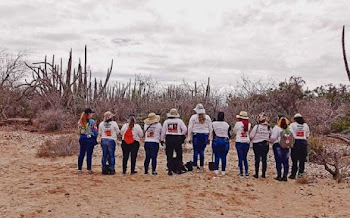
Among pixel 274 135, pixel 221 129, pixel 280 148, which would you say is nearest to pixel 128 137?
pixel 221 129

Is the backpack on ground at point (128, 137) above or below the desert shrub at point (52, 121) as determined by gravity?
below

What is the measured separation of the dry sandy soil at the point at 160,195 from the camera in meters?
8.66

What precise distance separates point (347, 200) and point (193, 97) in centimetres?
1752

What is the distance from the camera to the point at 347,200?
33.3 feet

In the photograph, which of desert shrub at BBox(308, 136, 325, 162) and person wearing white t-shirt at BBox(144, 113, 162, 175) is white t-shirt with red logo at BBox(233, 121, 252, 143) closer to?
person wearing white t-shirt at BBox(144, 113, 162, 175)

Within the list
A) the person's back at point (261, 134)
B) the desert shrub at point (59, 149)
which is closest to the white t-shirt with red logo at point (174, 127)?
the person's back at point (261, 134)

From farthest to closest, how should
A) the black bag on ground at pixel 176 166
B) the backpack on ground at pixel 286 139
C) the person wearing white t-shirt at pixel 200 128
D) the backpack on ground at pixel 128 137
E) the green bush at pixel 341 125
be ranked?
1. the green bush at pixel 341 125
2. the black bag on ground at pixel 176 166
3. the person wearing white t-shirt at pixel 200 128
4. the backpack on ground at pixel 128 137
5. the backpack on ground at pixel 286 139

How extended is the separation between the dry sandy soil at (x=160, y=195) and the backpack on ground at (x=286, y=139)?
98 centimetres

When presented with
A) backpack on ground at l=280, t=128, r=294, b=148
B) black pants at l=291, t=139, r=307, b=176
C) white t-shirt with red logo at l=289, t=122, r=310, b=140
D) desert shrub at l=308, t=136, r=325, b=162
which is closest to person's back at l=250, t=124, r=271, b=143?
backpack on ground at l=280, t=128, r=294, b=148

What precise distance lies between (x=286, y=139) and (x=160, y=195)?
368 centimetres

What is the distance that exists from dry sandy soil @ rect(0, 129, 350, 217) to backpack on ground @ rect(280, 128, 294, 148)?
984 millimetres

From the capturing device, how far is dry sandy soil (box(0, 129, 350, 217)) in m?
8.66

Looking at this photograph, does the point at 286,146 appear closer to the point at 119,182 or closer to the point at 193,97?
the point at 119,182

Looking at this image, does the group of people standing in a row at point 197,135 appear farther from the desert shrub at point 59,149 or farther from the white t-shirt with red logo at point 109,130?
the desert shrub at point 59,149
